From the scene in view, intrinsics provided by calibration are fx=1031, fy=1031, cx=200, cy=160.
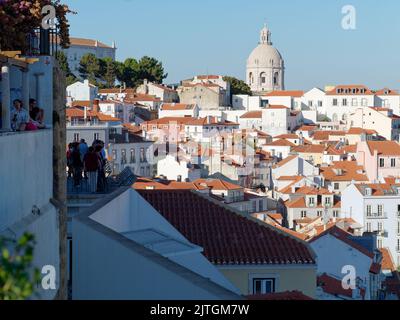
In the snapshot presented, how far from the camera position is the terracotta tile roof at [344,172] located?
86.9 m

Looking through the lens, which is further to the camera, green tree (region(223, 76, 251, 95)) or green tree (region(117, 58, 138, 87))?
green tree (region(223, 76, 251, 95))

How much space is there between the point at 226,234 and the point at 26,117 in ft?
21.4

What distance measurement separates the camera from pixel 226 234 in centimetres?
1571

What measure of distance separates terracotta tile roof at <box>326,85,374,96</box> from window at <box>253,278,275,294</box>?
133416 millimetres

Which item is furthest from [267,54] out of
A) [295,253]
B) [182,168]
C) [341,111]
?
[295,253]

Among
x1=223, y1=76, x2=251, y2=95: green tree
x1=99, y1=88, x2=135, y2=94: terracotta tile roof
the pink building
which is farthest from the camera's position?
x1=223, y1=76, x2=251, y2=95: green tree

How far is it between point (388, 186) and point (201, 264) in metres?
59.8

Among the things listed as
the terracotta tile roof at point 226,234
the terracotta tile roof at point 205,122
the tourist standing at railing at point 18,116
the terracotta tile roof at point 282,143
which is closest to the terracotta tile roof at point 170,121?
the terracotta tile roof at point 205,122

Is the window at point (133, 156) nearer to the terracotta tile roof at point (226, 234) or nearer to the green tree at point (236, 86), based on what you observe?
the terracotta tile roof at point (226, 234)

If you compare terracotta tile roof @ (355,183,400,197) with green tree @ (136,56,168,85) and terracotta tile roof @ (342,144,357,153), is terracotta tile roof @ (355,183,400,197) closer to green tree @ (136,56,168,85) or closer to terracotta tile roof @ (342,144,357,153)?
terracotta tile roof @ (342,144,357,153)

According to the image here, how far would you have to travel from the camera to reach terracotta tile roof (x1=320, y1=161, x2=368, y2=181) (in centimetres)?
8688

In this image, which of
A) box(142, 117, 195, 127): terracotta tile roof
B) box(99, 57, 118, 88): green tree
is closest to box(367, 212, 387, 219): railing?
box(142, 117, 195, 127): terracotta tile roof

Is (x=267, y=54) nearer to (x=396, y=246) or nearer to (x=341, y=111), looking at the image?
(x=341, y=111)

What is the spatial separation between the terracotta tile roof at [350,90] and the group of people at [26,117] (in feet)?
454
